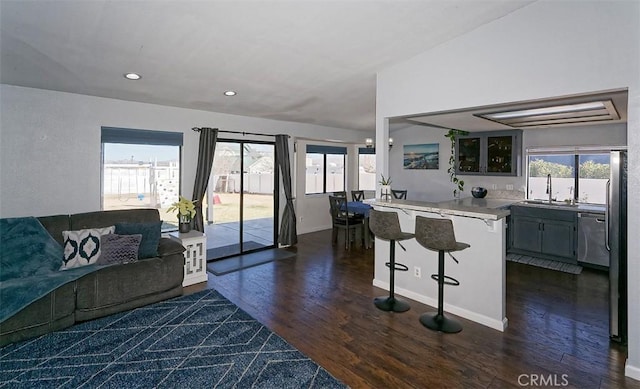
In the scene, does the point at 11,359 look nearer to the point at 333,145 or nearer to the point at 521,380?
the point at 521,380

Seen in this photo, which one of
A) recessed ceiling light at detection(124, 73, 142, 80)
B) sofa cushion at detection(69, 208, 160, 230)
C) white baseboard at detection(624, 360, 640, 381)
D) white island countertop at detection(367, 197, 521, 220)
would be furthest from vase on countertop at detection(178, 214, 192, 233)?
white baseboard at detection(624, 360, 640, 381)

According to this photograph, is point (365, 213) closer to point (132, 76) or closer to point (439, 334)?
point (439, 334)

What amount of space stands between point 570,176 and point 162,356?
6.47 metres

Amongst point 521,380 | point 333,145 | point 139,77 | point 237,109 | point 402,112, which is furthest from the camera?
point 333,145

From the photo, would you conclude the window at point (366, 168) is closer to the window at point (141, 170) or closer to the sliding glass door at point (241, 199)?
the sliding glass door at point (241, 199)

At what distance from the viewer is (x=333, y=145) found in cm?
798

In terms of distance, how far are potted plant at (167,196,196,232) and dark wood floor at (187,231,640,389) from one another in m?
0.83

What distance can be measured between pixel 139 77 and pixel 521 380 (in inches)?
184

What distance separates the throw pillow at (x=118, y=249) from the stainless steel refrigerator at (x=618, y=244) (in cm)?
485

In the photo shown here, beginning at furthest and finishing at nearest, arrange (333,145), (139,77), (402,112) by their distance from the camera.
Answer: (333,145) < (402,112) < (139,77)

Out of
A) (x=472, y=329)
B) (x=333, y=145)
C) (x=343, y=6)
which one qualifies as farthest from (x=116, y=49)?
(x=333, y=145)

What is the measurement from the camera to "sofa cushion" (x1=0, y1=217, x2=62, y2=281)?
10.7 feet

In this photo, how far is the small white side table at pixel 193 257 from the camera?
434cm

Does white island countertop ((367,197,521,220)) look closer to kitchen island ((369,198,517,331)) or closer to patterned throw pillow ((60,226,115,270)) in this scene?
kitchen island ((369,198,517,331))
